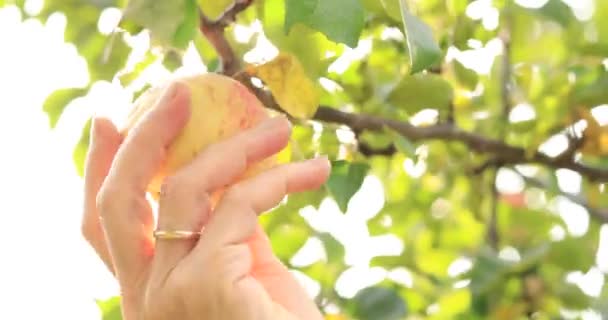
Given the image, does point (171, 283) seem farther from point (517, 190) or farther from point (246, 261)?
point (517, 190)

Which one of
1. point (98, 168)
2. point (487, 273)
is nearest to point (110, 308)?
point (98, 168)

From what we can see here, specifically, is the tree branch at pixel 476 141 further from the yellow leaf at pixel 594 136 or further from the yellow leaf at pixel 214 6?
the yellow leaf at pixel 214 6

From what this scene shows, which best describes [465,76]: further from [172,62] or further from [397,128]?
[172,62]

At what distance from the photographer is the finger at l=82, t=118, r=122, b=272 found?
559 mm

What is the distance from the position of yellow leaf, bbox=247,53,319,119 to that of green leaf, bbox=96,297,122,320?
27 cm

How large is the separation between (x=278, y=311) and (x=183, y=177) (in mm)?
88

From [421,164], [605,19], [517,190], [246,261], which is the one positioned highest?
[246,261]

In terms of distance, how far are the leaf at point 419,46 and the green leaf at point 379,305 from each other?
14.4 inches

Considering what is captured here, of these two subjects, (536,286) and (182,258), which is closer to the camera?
(182,258)

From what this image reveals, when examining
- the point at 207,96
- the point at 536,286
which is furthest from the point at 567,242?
the point at 207,96

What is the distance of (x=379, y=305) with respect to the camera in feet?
2.85

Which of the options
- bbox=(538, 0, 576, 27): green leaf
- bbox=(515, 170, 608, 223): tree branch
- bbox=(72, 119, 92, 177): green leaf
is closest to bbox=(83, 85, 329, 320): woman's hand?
bbox=(72, 119, 92, 177): green leaf

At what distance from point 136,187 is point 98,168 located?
0.07m

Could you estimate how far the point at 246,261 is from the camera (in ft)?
1.57
